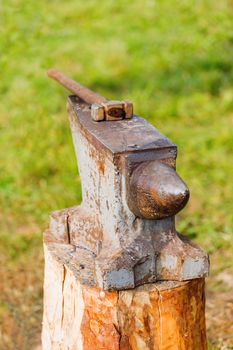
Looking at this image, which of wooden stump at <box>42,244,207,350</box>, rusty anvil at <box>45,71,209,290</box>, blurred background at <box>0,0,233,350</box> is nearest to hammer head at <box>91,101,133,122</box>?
rusty anvil at <box>45,71,209,290</box>

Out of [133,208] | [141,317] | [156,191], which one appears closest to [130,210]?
[133,208]

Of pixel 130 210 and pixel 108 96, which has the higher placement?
pixel 130 210

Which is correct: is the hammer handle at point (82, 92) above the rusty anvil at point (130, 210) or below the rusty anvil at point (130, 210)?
above

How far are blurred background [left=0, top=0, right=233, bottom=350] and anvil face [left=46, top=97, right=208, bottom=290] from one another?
4.68 feet

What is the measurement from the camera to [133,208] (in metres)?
3.09

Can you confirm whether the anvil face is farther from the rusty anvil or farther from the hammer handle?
the hammer handle

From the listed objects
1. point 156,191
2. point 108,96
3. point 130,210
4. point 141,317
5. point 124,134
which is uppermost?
point 124,134

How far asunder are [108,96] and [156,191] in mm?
5108

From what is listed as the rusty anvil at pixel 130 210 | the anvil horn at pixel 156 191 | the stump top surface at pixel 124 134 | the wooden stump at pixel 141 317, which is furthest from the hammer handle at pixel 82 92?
the wooden stump at pixel 141 317

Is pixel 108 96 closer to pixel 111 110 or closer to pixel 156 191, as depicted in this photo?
pixel 111 110

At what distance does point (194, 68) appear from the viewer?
8531 mm

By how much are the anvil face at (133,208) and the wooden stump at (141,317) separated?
0.06 meters

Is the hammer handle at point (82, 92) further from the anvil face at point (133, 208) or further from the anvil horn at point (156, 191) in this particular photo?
the anvil horn at point (156, 191)

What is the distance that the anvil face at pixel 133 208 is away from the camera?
3004 mm
